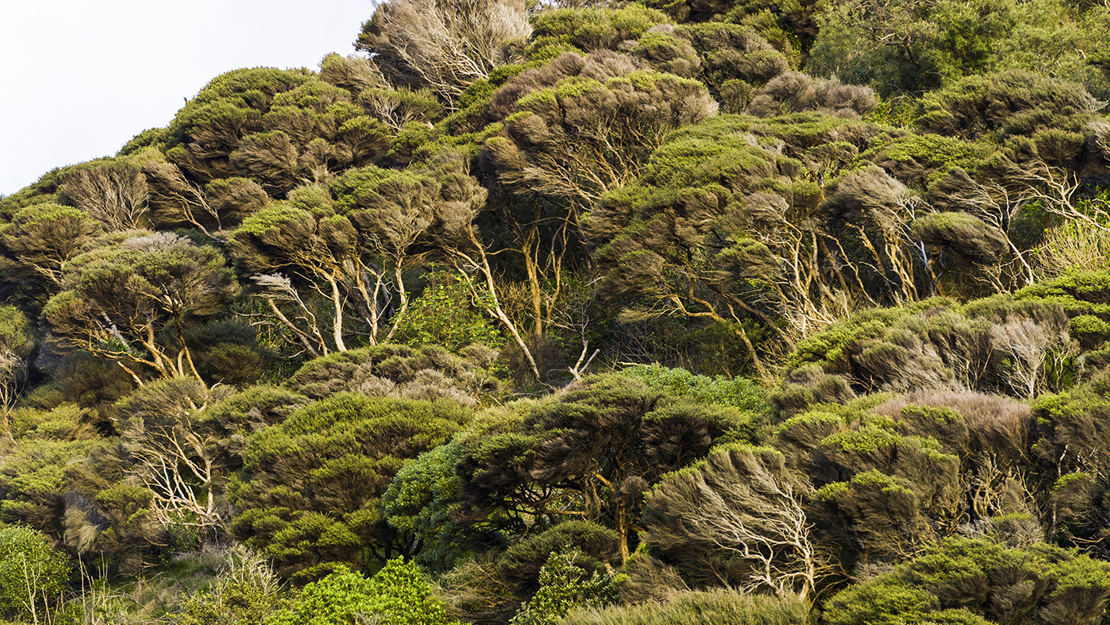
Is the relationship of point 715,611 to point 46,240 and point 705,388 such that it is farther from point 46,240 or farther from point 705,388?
point 46,240

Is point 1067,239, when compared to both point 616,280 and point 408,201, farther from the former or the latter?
point 408,201

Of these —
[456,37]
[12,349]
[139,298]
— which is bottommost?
[12,349]

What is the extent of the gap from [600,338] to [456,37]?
20.5 meters

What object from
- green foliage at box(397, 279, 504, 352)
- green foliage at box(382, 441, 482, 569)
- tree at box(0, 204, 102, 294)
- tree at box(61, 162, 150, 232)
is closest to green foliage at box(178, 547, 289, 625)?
green foliage at box(382, 441, 482, 569)

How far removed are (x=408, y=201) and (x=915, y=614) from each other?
66.1 feet

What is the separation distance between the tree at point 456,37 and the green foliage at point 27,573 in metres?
23.7

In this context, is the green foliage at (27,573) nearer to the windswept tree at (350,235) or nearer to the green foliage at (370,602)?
the windswept tree at (350,235)

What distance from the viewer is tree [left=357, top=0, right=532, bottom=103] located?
39.8 m

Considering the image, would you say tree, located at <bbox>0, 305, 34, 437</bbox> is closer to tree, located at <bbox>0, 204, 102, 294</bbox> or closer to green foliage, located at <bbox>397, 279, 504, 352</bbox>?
tree, located at <bbox>0, 204, 102, 294</bbox>

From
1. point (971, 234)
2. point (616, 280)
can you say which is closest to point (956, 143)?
point (971, 234)

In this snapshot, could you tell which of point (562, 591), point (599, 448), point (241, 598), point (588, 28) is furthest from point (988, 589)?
point (588, 28)

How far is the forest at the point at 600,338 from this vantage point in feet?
35.8

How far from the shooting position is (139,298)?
1059 inches

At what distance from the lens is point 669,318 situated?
23.6m
